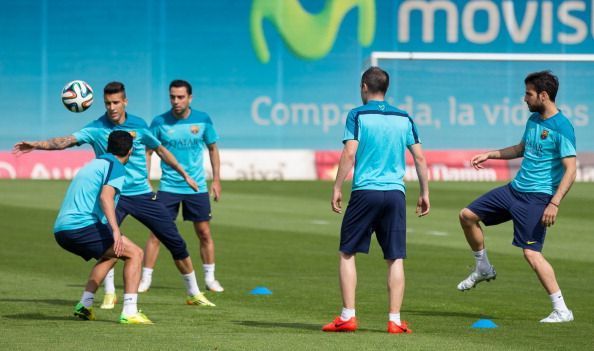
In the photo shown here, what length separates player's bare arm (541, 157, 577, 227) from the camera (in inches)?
443

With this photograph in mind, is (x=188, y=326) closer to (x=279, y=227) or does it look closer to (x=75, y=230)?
(x=75, y=230)

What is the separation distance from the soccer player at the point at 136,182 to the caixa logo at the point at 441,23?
27239mm

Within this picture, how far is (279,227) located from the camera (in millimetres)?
21922

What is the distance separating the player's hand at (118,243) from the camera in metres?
10.8

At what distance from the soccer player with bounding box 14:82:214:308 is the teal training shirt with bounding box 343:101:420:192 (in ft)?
8.78

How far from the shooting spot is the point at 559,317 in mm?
11336

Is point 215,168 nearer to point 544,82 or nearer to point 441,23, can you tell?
point 544,82

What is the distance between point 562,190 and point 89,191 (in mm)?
3864

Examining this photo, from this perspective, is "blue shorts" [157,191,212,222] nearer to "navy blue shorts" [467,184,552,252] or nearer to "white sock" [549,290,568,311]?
"navy blue shorts" [467,184,552,252]

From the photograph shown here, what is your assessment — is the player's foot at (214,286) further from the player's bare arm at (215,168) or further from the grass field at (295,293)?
the player's bare arm at (215,168)

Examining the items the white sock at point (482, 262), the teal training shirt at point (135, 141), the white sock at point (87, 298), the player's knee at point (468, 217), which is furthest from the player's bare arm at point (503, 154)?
the white sock at point (87, 298)

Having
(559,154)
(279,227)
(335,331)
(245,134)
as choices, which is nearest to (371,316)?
(335,331)

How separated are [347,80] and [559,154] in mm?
29066

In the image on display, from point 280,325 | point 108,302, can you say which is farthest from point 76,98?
point 280,325
